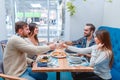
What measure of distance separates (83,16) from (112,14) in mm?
1016

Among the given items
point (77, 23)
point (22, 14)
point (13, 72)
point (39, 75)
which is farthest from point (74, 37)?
point (13, 72)

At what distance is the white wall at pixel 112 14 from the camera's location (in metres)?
3.98

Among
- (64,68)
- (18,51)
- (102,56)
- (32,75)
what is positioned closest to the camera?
(64,68)

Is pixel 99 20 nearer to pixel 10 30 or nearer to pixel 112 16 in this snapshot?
pixel 112 16

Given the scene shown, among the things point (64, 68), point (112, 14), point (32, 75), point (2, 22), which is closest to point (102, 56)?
point (64, 68)

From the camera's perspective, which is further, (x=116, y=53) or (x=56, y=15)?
(x=56, y=15)

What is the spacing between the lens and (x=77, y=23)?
5.17 meters

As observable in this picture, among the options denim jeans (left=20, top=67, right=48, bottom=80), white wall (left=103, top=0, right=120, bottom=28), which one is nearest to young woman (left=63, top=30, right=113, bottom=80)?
denim jeans (left=20, top=67, right=48, bottom=80)

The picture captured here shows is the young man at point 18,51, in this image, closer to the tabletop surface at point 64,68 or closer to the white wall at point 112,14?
the tabletop surface at point 64,68

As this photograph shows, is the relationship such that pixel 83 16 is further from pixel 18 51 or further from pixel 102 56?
pixel 18 51

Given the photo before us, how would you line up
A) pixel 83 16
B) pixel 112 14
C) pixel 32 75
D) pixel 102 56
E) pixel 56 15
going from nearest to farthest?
pixel 102 56 → pixel 32 75 → pixel 112 14 → pixel 83 16 → pixel 56 15

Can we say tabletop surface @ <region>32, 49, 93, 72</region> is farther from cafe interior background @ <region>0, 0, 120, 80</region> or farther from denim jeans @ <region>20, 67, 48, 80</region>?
cafe interior background @ <region>0, 0, 120, 80</region>

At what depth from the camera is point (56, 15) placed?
19.3 ft

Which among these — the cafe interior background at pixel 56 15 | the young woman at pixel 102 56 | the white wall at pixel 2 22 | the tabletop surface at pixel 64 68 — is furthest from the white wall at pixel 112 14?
the white wall at pixel 2 22
